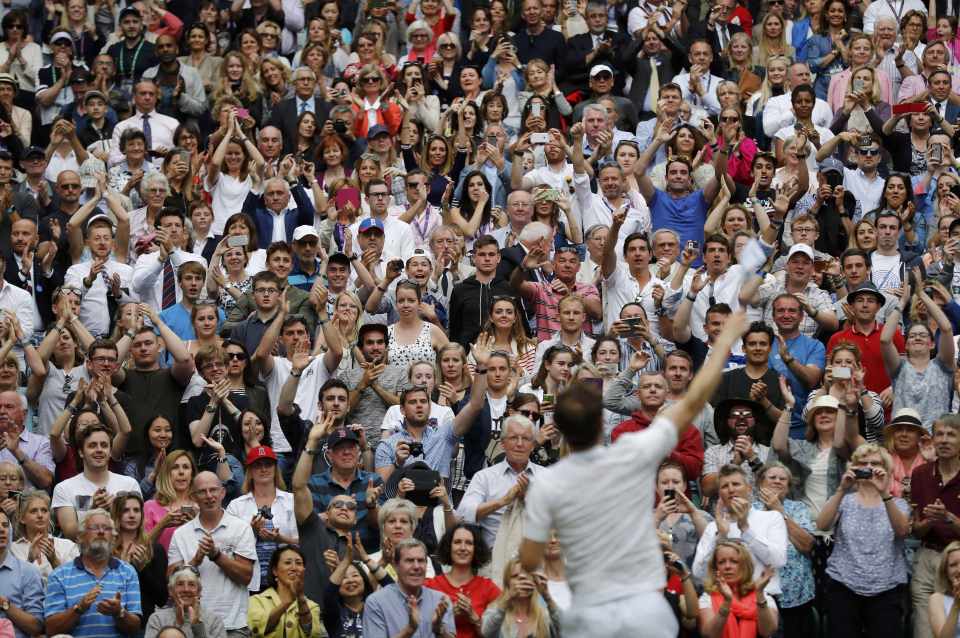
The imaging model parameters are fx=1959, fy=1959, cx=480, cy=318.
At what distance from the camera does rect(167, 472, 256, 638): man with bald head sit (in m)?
12.5

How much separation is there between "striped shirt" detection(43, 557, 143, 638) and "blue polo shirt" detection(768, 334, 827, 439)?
5112mm

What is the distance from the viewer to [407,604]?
39.1 ft

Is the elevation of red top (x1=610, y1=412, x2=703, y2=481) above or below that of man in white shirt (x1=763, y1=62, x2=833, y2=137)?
below

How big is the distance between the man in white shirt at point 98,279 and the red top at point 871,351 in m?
5.81

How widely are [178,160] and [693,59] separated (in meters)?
5.34

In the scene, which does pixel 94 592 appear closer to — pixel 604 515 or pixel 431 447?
pixel 431 447

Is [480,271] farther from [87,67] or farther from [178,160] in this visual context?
[87,67]

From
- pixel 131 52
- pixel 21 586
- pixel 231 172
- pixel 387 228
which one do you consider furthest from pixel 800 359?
pixel 131 52

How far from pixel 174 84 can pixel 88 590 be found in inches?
352

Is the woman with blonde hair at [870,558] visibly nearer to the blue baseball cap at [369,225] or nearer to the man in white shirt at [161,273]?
the blue baseball cap at [369,225]

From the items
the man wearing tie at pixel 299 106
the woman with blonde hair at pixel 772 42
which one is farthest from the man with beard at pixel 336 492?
the woman with blonde hair at pixel 772 42

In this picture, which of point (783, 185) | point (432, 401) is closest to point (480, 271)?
point (432, 401)

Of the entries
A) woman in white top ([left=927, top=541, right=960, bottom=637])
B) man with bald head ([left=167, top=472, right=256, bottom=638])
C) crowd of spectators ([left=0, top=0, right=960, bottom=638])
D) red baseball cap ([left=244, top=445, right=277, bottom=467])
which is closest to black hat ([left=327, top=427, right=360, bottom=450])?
crowd of spectators ([left=0, top=0, right=960, bottom=638])

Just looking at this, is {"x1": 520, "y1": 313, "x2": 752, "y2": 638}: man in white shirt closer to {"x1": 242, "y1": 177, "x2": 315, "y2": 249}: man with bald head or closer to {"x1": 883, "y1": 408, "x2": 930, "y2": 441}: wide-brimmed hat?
{"x1": 883, "y1": 408, "x2": 930, "y2": 441}: wide-brimmed hat
